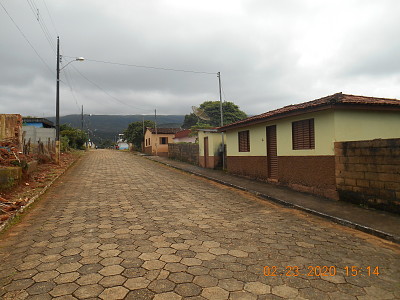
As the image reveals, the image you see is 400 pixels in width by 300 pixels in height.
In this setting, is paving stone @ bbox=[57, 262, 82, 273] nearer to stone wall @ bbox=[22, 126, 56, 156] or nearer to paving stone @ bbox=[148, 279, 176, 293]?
paving stone @ bbox=[148, 279, 176, 293]

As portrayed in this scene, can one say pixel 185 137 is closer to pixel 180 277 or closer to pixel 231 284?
pixel 180 277

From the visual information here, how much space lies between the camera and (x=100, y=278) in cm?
297

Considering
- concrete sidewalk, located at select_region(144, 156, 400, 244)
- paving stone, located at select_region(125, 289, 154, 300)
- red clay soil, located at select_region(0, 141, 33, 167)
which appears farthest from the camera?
red clay soil, located at select_region(0, 141, 33, 167)

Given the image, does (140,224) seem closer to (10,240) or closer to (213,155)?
(10,240)

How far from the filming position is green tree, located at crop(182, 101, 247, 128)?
1892 inches

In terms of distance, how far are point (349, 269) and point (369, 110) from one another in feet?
→ 20.3

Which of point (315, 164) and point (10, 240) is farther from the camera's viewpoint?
point (315, 164)

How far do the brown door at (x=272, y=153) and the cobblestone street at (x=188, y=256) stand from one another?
4.17m

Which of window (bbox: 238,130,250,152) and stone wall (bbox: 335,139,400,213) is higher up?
window (bbox: 238,130,250,152)

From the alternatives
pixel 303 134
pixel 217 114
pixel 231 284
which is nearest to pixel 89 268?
→ pixel 231 284

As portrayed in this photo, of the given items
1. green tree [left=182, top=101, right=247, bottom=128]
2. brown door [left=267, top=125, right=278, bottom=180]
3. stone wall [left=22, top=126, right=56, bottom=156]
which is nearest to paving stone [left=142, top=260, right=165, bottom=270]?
brown door [left=267, top=125, right=278, bottom=180]

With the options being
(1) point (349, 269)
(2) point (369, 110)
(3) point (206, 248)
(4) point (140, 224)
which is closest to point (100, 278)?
(3) point (206, 248)

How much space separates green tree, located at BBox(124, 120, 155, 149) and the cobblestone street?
38806 millimetres

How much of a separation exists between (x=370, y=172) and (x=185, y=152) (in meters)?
16.4
